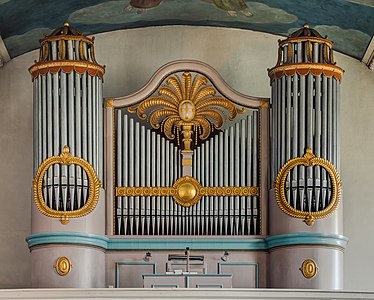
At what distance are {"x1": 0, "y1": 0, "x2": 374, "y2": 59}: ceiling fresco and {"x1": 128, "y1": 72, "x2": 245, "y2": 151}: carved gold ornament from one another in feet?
3.98

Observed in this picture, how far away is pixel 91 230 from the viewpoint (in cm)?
1770

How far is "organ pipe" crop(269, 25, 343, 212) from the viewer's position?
17.8 metres

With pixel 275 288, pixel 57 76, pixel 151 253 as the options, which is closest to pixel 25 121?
pixel 57 76

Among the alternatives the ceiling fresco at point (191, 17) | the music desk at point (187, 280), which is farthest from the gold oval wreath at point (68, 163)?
the ceiling fresco at point (191, 17)

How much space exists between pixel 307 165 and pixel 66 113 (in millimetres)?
3366

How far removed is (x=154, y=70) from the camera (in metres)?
19.7

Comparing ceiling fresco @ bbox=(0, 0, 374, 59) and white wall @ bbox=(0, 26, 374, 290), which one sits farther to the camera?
white wall @ bbox=(0, 26, 374, 290)

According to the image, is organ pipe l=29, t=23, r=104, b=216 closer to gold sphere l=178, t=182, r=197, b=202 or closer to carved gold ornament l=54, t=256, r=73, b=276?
carved gold ornament l=54, t=256, r=73, b=276

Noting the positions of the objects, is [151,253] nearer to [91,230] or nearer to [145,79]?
[91,230]

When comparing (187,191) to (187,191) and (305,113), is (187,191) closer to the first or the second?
(187,191)

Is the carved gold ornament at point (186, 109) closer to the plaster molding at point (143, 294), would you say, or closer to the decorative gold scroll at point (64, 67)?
the decorative gold scroll at point (64, 67)

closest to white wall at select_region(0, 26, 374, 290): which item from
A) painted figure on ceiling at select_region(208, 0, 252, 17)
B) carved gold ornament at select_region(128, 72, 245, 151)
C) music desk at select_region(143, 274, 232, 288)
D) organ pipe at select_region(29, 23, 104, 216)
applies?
painted figure on ceiling at select_region(208, 0, 252, 17)

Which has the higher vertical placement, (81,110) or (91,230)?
(81,110)

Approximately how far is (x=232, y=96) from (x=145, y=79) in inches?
68.8
